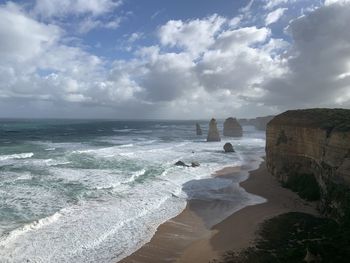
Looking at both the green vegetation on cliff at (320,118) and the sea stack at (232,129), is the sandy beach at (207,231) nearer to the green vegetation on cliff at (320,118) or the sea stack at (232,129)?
the green vegetation on cliff at (320,118)

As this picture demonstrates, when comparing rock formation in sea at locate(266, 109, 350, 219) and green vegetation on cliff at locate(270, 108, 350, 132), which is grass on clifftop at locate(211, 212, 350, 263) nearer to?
rock formation in sea at locate(266, 109, 350, 219)

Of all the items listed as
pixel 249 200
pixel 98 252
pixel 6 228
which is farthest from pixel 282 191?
pixel 6 228

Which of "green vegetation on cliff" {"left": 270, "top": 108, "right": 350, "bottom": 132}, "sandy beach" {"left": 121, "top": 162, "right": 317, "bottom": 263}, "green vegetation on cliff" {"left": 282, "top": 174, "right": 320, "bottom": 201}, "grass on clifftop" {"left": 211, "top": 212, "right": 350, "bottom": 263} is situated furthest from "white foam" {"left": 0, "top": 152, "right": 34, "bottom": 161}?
"grass on clifftop" {"left": 211, "top": 212, "right": 350, "bottom": 263}

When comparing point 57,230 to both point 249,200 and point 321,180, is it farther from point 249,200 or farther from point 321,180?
point 321,180

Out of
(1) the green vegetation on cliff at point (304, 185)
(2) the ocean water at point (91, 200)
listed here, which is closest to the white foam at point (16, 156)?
(2) the ocean water at point (91, 200)

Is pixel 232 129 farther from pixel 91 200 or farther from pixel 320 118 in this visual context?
pixel 91 200
